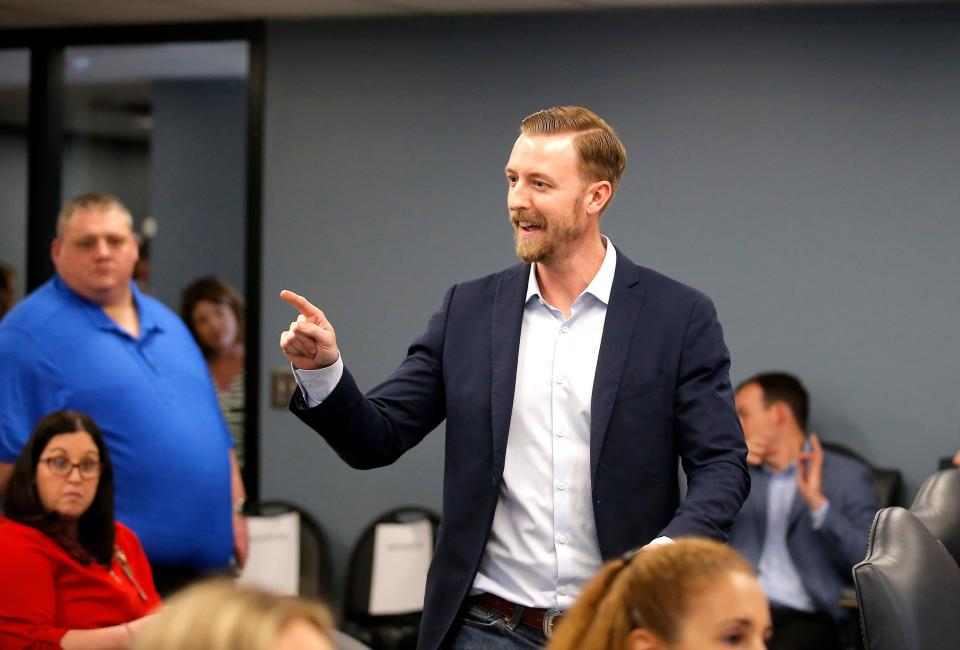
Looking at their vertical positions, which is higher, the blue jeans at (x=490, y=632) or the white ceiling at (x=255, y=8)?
the white ceiling at (x=255, y=8)

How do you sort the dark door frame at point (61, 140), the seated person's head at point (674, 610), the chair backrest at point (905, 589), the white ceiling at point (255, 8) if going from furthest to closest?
the dark door frame at point (61, 140)
the white ceiling at point (255, 8)
the chair backrest at point (905, 589)
the seated person's head at point (674, 610)

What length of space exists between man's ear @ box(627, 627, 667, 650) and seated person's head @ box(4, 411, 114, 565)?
1917 millimetres

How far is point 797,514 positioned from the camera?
4.17 m

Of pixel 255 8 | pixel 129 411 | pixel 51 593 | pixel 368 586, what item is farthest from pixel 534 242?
pixel 255 8

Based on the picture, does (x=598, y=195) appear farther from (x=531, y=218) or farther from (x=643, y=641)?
(x=643, y=641)

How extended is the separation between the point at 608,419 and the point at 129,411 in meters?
1.91

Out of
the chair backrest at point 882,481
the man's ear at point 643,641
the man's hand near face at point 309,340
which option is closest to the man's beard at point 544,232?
the man's hand near face at point 309,340

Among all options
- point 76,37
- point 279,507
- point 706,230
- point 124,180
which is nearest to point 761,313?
point 706,230

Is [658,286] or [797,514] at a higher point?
[658,286]

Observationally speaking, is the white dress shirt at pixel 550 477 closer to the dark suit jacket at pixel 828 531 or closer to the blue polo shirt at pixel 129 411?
the blue polo shirt at pixel 129 411

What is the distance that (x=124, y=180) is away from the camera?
800 centimetres

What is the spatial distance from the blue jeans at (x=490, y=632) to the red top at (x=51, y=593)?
1127 mm

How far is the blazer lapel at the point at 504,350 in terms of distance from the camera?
2271mm

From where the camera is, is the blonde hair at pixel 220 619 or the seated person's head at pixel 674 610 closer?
the blonde hair at pixel 220 619
